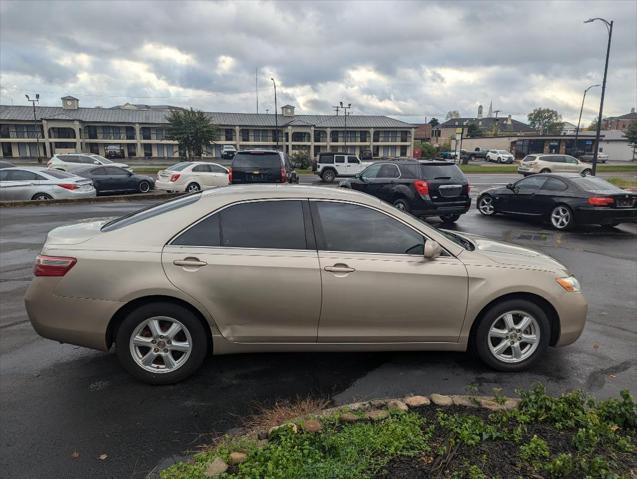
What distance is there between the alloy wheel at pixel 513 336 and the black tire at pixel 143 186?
19.2 m

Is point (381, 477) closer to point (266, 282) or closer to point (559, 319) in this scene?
point (266, 282)

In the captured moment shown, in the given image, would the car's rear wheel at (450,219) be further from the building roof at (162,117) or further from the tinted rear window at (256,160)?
the building roof at (162,117)

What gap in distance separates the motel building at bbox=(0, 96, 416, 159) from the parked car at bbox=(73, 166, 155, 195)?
140ft

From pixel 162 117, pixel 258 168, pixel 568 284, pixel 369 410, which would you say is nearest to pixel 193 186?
pixel 258 168

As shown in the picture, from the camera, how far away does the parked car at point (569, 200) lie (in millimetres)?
10797

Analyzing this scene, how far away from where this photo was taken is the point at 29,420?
3.27 m

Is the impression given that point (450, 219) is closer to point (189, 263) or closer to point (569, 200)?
point (569, 200)

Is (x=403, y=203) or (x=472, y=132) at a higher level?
(x=472, y=132)

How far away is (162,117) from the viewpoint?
7050 centimetres

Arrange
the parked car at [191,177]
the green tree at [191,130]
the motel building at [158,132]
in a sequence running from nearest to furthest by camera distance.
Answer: the parked car at [191,177], the green tree at [191,130], the motel building at [158,132]

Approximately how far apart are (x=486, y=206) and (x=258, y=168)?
23.7 feet

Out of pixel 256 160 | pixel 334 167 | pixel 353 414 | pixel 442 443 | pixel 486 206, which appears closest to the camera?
pixel 442 443

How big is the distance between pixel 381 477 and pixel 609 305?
492 centimetres

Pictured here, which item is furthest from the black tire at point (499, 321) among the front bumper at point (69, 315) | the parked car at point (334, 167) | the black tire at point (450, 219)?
the parked car at point (334, 167)
